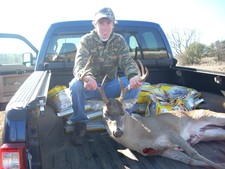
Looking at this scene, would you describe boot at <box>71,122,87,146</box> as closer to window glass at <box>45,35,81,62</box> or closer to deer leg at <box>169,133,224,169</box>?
deer leg at <box>169,133,224,169</box>

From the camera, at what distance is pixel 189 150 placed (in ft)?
10.8

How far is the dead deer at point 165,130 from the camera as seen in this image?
130 inches

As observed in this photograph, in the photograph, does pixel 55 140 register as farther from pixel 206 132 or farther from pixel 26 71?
pixel 26 71

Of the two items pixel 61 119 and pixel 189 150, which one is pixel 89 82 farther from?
pixel 189 150

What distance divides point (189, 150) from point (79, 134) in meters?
1.18

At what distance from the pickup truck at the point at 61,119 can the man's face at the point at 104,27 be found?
76 cm

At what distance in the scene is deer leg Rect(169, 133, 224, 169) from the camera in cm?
295

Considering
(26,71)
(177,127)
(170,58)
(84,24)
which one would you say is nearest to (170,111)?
(177,127)

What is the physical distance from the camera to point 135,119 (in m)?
3.73

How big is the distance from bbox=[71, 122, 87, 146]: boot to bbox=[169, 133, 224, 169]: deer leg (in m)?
1.00

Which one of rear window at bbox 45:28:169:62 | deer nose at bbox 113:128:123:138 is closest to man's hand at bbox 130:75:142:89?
deer nose at bbox 113:128:123:138

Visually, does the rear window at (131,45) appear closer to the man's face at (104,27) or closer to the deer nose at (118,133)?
the man's face at (104,27)

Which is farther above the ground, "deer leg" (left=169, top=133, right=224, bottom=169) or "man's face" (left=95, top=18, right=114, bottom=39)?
"man's face" (left=95, top=18, right=114, bottom=39)

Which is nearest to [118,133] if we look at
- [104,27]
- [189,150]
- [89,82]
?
[89,82]
